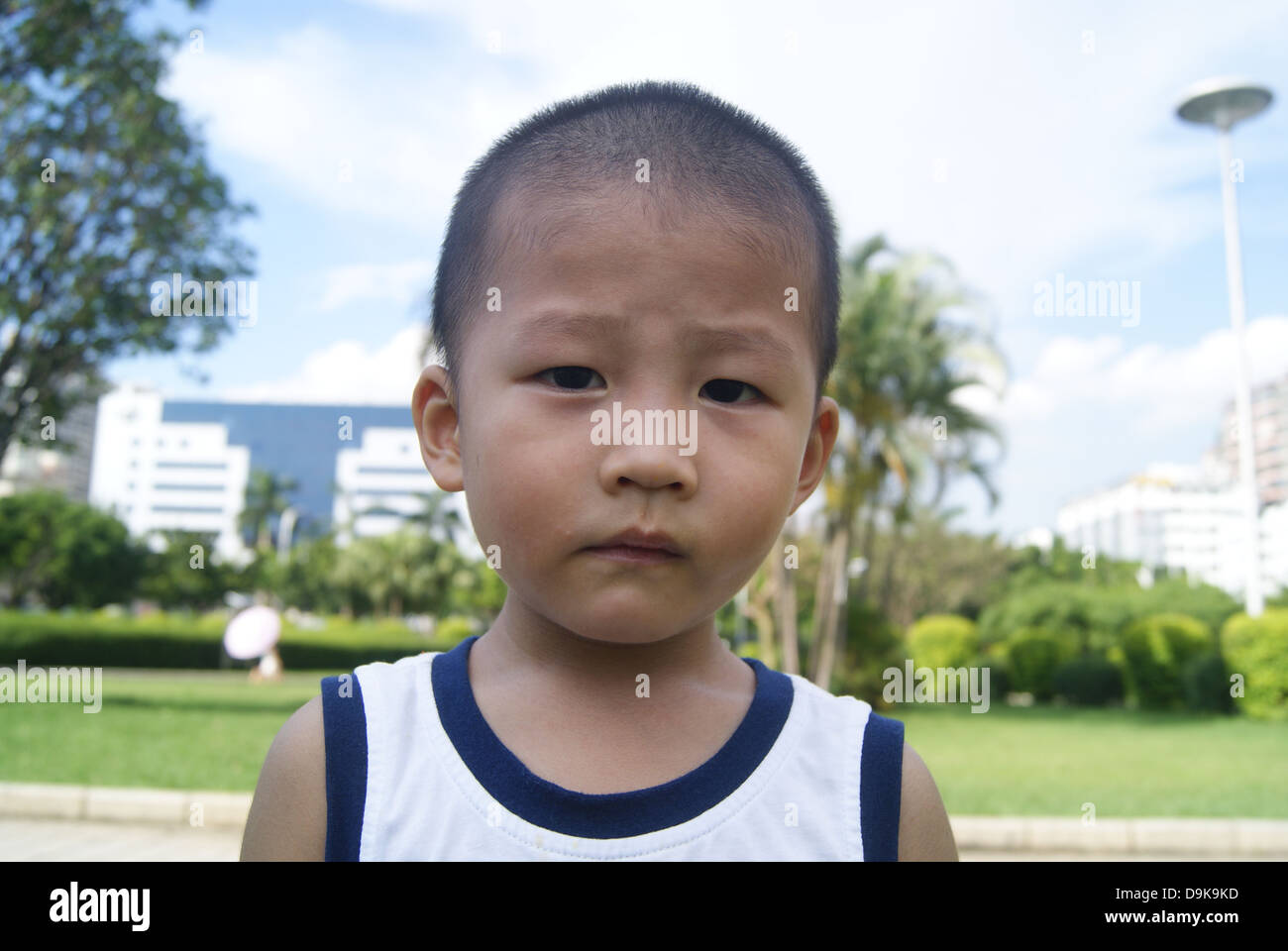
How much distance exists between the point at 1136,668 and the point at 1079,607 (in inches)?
254

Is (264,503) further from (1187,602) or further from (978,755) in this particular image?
(978,755)

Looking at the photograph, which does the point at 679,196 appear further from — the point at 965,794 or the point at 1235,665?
the point at 1235,665

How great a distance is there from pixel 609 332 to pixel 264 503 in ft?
211

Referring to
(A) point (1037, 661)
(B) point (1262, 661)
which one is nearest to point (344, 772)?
(B) point (1262, 661)

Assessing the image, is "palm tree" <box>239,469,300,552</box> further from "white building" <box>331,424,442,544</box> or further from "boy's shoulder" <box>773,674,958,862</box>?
"boy's shoulder" <box>773,674,958,862</box>

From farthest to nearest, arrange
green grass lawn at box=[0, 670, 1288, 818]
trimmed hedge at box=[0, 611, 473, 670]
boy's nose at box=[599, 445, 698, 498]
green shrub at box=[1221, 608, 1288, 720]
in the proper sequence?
1. trimmed hedge at box=[0, 611, 473, 670]
2. green shrub at box=[1221, 608, 1288, 720]
3. green grass lawn at box=[0, 670, 1288, 818]
4. boy's nose at box=[599, 445, 698, 498]

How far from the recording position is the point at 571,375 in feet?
3.61

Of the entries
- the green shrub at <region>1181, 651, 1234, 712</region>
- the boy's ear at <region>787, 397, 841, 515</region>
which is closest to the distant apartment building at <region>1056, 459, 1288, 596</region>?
the green shrub at <region>1181, 651, 1234, 712</region>

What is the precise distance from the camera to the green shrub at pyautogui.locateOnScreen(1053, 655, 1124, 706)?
22797 mm

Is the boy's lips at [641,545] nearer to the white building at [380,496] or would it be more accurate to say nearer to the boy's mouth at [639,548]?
the boy's mouth at [639,548]

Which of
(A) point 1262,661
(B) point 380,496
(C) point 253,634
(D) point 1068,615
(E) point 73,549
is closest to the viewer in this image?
(A) point 1262,661

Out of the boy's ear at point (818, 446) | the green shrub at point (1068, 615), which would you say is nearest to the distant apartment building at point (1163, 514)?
the green shrub at point (1068, 615)

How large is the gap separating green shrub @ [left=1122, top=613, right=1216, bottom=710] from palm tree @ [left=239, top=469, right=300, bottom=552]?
50.8 meters

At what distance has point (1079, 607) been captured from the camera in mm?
28047
